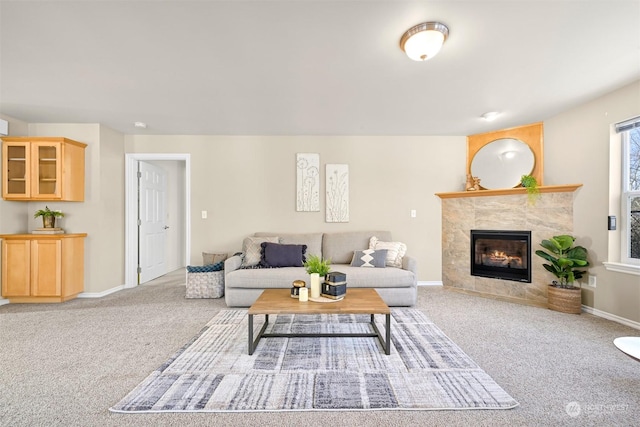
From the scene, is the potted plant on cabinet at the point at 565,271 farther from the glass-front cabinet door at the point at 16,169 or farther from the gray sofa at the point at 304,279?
the glass-front cabinet door at the point at 16,169

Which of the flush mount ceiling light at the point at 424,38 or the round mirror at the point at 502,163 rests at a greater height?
the flush mount ceiling light at the point at 424,38

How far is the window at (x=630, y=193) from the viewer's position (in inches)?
115

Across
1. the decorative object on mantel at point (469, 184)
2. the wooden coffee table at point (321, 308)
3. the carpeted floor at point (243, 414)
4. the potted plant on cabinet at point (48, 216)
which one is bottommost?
the carpeted floor at point (243, 414)

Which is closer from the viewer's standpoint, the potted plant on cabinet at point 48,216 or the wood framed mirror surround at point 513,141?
the potted plant on cabinet at point 48,216

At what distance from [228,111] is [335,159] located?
5.75 feet

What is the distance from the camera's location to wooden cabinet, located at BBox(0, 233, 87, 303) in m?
3.60

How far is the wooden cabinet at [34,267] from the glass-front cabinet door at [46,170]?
563 mm

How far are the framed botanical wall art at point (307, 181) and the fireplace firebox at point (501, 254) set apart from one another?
2422 mm

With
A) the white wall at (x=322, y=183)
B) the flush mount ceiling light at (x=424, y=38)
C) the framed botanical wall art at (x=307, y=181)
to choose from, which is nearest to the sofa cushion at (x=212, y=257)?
the white wall at (x=322, y=183)

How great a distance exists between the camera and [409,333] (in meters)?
2.68

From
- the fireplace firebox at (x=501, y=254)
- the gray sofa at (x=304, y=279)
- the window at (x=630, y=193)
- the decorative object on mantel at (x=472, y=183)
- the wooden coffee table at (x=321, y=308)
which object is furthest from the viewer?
the decorative object on mantel at (x=472, y=183)

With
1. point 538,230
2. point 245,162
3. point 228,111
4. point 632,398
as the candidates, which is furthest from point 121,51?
point 538,230

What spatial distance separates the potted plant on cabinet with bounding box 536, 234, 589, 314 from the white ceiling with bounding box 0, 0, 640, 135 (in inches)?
64.1

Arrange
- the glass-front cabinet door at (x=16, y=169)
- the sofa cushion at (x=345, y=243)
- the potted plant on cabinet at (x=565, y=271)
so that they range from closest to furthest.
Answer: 1. the potted plant on cabinet at (x=565, y=271)
2. the glass-front cabinet door at (x=16, y=169)
3. the sofa cushion at (x=345, y=243)
